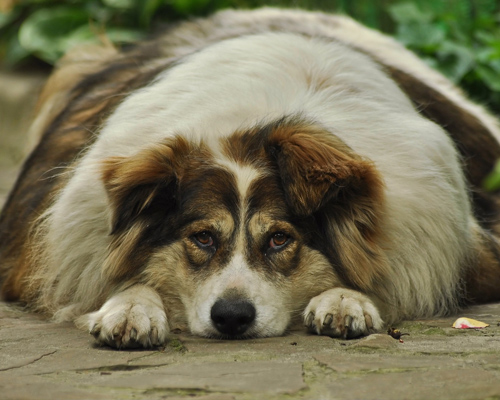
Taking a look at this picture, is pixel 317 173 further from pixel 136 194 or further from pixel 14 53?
pixel 14 53

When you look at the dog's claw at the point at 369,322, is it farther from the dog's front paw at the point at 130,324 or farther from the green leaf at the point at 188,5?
the green leaf at the point at 188,5

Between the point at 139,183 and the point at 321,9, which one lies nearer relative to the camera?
the point at 139,183

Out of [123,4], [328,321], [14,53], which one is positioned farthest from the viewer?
[14,53]

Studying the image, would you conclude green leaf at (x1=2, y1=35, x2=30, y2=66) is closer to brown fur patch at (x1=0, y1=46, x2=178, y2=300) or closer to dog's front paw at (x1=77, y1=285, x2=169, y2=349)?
brown fur patch at (x1=0, y1=46, x2=178, y2=300)

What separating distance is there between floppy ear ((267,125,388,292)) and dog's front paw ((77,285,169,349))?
83cm

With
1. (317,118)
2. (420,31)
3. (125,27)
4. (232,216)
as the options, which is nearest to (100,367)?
(232,216)

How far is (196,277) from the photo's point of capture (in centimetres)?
401

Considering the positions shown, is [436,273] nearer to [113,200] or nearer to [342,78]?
[342,78]

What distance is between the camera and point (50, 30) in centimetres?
1026

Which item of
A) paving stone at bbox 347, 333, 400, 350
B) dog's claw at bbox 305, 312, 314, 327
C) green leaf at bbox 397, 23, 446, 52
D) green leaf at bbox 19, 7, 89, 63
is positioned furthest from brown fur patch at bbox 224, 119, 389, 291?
green leaf at bbox 19, 7, 89, 63

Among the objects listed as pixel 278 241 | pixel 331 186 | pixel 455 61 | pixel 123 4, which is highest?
pixel 123 4

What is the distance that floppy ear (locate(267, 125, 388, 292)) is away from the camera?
3.87 metres

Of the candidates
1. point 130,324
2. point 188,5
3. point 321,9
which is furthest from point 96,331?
point 321,9

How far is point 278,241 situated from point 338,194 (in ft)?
1.22
